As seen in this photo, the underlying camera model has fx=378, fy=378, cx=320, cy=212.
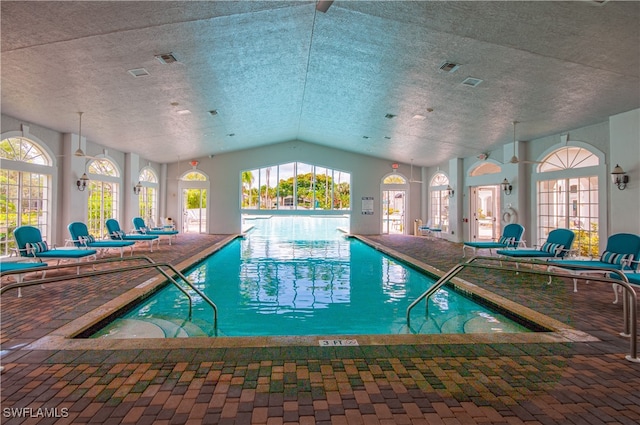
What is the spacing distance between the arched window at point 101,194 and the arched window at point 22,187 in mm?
1920

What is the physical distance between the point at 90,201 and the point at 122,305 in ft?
25.3

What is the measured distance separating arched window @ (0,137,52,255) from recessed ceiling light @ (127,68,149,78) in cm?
336

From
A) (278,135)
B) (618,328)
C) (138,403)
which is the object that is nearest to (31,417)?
(138,403)

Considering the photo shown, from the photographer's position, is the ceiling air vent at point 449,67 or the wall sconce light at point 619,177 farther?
the wall sconce light at point 619,177

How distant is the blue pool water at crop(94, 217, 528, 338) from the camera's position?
172 inches

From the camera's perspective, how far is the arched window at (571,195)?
8008 millimetres

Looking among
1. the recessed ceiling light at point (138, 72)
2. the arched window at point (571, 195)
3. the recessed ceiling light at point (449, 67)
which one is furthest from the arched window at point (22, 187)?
the arched window at point (571, 195)

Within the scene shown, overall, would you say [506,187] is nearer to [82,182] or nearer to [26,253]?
[26,253]

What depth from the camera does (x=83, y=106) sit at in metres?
7.47

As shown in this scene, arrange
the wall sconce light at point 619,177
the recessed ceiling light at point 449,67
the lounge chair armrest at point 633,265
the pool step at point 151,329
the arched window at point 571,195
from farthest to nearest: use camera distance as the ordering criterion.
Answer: the arched window at point 571,195
the wall sconce light at point 619,177
the recessed ceiling light at point 449,67
the lounge chair armrest at point 633,265
the pool step at point 151,329

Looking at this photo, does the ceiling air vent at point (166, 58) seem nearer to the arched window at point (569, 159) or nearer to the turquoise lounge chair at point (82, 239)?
the turquoise lounge chair at point (82, 239)

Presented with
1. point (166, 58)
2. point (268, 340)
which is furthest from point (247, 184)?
point (268, 340)

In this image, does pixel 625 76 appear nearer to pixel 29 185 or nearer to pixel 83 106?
pixel 83 106

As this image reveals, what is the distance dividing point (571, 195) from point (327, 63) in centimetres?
623
